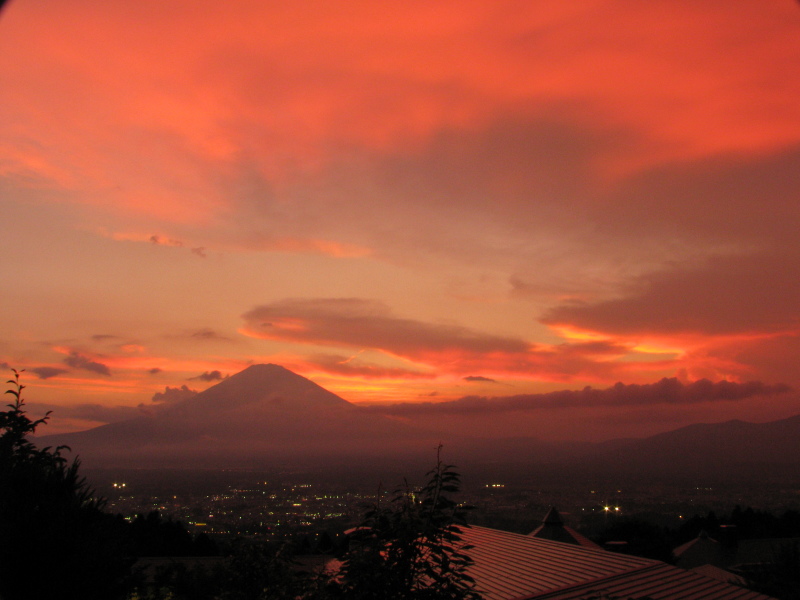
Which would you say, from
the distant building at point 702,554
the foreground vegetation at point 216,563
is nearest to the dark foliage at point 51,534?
the foreground vegetation at point 216,563

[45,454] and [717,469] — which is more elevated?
[45,454]

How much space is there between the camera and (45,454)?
1156cm

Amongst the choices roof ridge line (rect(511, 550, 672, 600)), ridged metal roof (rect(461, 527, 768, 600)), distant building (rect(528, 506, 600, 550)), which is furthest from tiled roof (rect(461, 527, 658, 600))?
distant building (rect(528, 506, 600, 550))

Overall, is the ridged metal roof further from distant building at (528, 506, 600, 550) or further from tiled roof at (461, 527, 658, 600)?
distant building at (528, 506, 600, 550)

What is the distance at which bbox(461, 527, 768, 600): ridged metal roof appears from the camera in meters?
12.1

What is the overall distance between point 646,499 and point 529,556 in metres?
77.2

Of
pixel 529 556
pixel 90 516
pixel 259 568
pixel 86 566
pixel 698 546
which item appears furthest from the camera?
pixel 698 546

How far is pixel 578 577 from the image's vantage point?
42.9ft

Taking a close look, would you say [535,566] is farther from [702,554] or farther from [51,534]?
[702,554]

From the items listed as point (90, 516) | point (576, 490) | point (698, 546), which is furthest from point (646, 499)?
point (90, 516)

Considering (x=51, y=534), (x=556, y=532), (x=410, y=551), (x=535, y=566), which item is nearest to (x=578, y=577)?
(x=535, y=566)

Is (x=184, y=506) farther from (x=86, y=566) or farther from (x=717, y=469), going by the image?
(x=717, y=469)

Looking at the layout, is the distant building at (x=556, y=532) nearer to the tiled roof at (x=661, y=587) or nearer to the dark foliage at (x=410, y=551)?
the tiled roof at (x=661, y=587)

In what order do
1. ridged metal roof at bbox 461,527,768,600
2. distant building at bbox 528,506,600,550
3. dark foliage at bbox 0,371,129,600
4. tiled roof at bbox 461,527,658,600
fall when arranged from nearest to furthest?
dark foliage at bbox 0,371,129,600 < ridged metal roof at bbox 461,527,768,600 < tiled roof at bbox 461,527,658,600 < distant building at bbox 528,506,600,550
